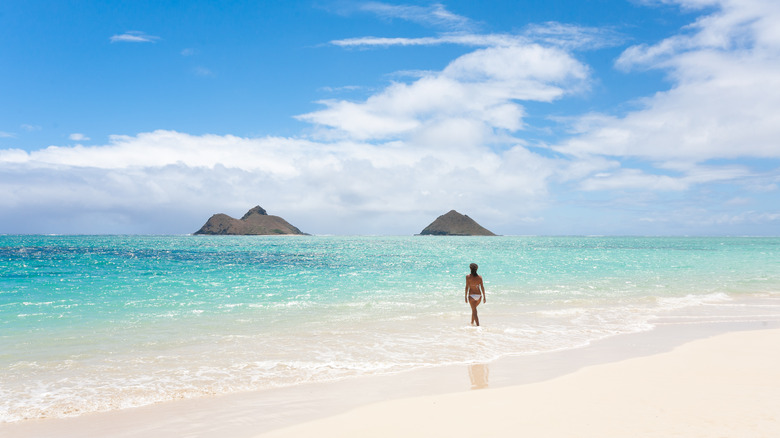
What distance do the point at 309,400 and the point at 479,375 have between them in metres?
3.63

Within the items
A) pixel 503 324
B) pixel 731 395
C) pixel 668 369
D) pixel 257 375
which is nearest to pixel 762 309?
pixel 503 324

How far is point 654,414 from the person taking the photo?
6.85m

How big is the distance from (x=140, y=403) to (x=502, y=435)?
247 inches

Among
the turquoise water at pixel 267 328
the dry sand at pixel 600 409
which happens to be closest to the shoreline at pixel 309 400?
the dry sand at pixel 600 409

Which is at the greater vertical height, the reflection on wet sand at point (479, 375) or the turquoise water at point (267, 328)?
the reflection on wet sand at point (479, 375)

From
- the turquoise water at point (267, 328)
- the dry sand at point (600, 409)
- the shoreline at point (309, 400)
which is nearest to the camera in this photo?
the dry sand at point (600, 409)

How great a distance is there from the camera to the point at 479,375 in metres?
9.70

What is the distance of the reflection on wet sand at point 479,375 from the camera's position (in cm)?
896

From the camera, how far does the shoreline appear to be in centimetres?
699

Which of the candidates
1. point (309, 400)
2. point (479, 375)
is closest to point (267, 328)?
point (309, 400)

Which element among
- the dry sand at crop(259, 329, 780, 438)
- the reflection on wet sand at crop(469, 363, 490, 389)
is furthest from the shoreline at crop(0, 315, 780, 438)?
the dry sand at crop(259, 329, 780, 438)

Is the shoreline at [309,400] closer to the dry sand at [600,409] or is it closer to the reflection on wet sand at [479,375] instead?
the reflection on wet sand at [479,375]

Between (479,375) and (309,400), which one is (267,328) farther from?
(479,375)

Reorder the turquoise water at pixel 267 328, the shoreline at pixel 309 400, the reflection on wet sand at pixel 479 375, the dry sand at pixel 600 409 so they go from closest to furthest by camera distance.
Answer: the dry sand at pixel 600 409 → the shoreline at pixel 309 400 → the reflection on wet sand at pixel 479 375 → the turquoise water at pixel 267 328
